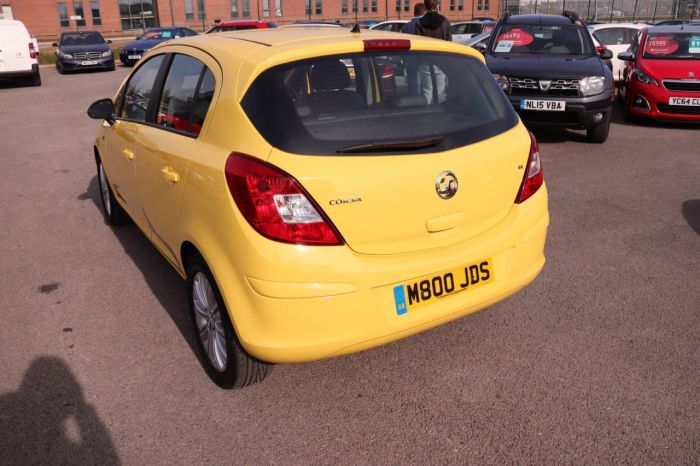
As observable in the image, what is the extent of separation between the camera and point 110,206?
17.9 ft

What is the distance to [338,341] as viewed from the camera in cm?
262

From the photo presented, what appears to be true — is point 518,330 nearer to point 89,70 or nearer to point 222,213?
point 222,213

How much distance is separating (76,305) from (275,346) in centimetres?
208

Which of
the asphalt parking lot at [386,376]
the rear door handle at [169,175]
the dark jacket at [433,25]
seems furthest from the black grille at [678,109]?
the rear door handle at [169,175]

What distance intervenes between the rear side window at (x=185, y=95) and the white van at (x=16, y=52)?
16522 millimetres

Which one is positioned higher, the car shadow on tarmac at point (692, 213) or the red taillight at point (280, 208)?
the red taillight at point (280, 208)

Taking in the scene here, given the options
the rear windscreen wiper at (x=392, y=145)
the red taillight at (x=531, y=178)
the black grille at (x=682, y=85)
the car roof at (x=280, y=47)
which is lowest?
the black grille at (x=682, y=85)

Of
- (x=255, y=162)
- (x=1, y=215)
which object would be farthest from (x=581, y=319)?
(x=1, y=215)

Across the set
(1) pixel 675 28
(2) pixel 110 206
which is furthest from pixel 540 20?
(2) pixel 110 206

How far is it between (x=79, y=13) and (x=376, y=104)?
7120 centimetres

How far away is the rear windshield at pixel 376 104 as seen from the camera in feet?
8.56

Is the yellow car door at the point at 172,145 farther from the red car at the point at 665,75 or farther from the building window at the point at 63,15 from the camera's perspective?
the building window at the point at 63,15

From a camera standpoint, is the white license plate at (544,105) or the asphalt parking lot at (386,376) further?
the white license plate at (544,105)

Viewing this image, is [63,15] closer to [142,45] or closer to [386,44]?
[142,45]
